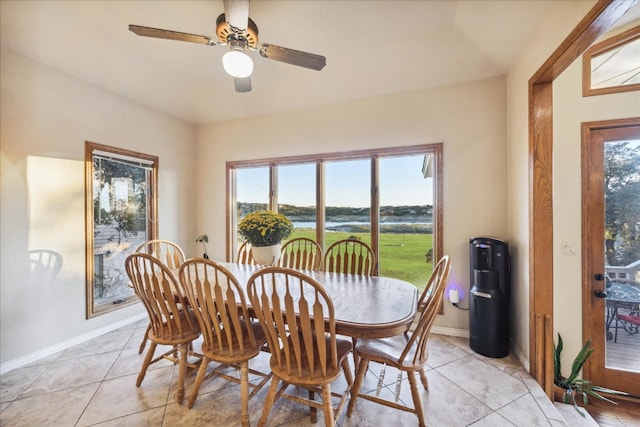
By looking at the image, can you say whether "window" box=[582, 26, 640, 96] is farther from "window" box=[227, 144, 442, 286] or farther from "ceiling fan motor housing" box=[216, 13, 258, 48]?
"ceiling fan motor housing" box=[216, 13, 258, 48]

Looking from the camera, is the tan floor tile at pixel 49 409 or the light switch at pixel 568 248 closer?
the tan floor tile at pixel 49 409

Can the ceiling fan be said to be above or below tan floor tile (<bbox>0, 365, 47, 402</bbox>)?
above

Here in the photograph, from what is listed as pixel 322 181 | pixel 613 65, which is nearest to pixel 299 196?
pixel 322 181

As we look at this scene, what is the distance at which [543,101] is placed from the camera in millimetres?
2061

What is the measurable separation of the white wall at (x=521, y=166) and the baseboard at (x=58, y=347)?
4332 millimetres

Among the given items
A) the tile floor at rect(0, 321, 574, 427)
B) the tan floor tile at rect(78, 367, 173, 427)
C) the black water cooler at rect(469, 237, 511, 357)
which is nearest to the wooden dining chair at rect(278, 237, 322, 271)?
the tile floor at rect(0, 321, 574, 427)

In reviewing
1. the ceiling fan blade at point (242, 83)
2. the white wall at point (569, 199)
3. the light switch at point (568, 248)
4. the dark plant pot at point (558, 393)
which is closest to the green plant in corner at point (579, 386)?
the dark plant pot at point (558, 393)

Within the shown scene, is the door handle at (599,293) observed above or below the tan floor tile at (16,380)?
above

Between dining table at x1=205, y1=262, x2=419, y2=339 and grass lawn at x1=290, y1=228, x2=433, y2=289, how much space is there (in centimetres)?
104

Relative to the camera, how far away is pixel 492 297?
237cm

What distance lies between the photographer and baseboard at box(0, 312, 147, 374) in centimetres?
225

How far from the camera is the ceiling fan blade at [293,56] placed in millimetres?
1848

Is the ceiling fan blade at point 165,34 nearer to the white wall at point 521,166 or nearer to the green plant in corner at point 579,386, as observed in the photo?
the white wall at point 521,166

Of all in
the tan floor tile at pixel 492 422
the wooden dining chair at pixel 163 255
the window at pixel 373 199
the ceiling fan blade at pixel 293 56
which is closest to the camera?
the tan floor tile at pixel 492 422
